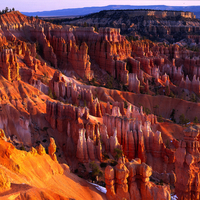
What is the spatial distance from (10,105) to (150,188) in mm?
21754

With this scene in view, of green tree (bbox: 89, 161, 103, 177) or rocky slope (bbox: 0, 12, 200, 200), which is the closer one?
rocky slope (bbox: 0, 12, 200, 200)

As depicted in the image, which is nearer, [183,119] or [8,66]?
[8,66]

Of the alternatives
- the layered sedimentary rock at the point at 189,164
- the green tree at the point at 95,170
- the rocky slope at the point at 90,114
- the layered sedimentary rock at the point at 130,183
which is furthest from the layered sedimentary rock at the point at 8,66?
the layered sedimentary rock at the point at 189,164

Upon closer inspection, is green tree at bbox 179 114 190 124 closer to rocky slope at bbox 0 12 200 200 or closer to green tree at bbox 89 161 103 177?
rocky slope at bbox 0 12 200 200

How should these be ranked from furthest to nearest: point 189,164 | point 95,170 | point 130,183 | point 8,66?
point 8,66 → point 95,170 → point 189,164 → point 130,183

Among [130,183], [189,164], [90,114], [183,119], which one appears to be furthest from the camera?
[183,119]

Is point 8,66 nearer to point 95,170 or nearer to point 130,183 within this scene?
point 95,170

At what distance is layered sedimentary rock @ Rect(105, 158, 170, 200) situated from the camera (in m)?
21.7

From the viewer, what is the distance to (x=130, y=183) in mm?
22422

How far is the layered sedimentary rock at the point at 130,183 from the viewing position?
2170 centimetres

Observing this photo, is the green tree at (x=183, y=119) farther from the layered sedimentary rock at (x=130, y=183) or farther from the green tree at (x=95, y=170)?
the layered sedimentary rock at (x=130, y=183)

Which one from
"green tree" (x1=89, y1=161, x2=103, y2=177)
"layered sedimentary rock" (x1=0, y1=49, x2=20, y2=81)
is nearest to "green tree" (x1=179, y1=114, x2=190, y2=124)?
"green tree" (x1=89, y1=161, x2=103, y2=177)

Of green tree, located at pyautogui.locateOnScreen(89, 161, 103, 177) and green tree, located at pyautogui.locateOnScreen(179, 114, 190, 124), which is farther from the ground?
green tree, located at pyautogui.locateOnScreen(89, 161, 103, 177)

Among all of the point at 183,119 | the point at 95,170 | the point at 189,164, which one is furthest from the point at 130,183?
the point at 183,119
